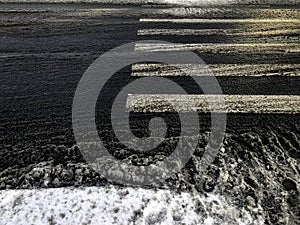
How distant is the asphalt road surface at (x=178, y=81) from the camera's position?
10.6 ft

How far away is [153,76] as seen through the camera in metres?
4.72

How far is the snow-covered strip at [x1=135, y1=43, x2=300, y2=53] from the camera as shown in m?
5.43

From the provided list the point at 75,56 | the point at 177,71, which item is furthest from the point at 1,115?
the point at 177,71

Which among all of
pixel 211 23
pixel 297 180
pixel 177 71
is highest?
pixel 211 23

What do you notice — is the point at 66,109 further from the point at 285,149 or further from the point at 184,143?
the point at 285,149

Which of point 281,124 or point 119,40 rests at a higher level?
point 119,40

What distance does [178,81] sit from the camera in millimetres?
4613

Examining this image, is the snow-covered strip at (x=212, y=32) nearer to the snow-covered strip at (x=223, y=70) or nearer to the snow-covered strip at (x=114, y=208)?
the snow-covered strip at (x=223, y=70)

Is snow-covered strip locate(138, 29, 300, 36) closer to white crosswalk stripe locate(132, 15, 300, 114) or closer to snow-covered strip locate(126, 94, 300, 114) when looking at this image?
white crosswalk stripe locate(132, 15, 300, 114)

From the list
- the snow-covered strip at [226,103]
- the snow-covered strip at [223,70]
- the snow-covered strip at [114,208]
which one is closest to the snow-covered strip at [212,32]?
the snow-covered strip at [223,70]

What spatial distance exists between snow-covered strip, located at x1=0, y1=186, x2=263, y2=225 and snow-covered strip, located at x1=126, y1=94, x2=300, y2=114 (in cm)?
129

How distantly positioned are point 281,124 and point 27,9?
5.59 m

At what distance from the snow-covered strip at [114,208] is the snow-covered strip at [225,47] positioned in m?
2.90

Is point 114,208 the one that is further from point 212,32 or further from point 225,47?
point 212,32
